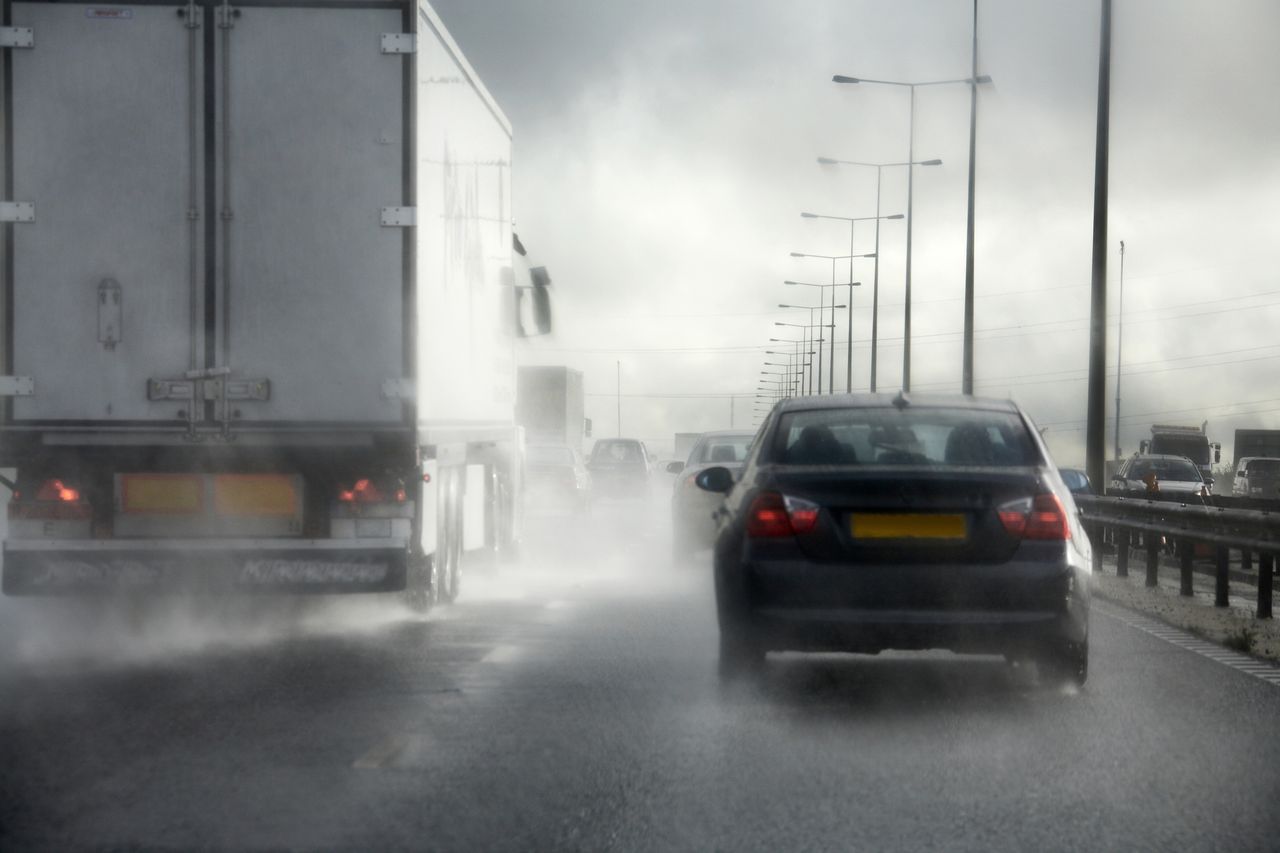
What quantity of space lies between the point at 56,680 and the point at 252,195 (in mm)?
2890

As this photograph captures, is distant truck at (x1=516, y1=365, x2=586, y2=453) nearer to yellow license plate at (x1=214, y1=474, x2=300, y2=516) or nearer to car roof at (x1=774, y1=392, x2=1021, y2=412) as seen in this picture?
yellow license plate at (x1=214, y1=474, x2=300, y2=516)

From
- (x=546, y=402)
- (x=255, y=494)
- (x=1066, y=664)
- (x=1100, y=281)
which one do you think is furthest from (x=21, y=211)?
(x=546, y=402)

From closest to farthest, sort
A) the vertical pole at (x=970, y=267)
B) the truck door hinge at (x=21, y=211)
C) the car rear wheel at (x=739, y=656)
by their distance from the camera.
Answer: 1. the car rear wheel at (x=739, y=656)
2. the truck door hinge at (x=21, y=211)
3. the vertical pole at (x=970, y=267)

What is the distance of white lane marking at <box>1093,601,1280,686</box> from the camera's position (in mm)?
10398

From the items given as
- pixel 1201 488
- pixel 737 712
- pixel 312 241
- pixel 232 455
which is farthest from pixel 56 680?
pixel 1201 488

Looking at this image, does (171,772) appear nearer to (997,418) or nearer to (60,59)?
(997,418)

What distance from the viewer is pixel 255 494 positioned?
11039mm

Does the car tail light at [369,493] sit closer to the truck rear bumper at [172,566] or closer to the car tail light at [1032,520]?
the truck rear bumper at [172,566]

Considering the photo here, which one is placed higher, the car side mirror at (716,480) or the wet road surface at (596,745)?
the car side mirror at (716,480)

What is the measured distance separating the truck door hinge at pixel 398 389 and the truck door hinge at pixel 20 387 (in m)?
1.93

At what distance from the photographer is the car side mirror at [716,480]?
1065 cm

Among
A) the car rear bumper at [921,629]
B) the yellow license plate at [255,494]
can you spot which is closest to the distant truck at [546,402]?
the yellow license plate at [255,494]

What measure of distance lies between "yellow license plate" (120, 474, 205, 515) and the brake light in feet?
0.88

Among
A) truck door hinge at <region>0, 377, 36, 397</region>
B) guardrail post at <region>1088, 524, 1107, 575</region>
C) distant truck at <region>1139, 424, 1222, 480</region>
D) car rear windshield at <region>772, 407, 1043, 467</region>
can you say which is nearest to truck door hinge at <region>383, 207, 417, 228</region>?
truck door hinge at <region>0, 377, 36, 397</region>
